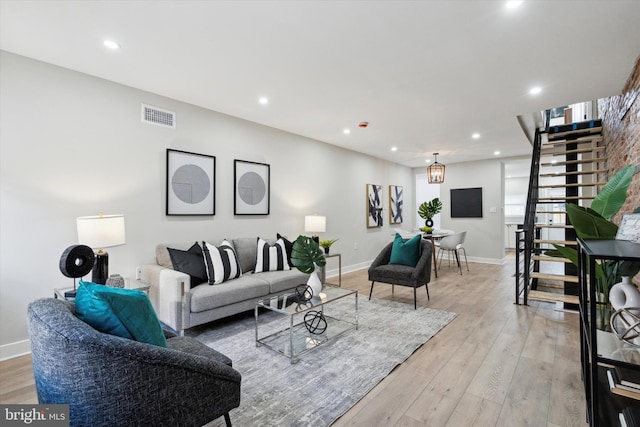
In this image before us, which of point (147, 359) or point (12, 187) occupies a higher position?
point (12, 187)

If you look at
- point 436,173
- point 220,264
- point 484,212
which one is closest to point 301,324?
point 220,264

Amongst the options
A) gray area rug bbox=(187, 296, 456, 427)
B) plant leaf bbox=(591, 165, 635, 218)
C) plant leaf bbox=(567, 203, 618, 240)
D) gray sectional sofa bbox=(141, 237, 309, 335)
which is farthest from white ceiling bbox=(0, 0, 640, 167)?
gray area rug bbox=(187, 296, 456, 427)

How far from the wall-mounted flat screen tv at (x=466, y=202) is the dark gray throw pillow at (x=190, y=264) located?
6.56 m

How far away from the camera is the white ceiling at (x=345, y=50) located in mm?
1982

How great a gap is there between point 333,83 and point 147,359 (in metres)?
2.80

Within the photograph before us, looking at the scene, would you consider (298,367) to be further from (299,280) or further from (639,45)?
(639,45)

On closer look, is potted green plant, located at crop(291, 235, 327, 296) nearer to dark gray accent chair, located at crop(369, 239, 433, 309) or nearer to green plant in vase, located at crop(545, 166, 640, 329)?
dark gray accent chair, located at crop(369, 239, 433, 309)

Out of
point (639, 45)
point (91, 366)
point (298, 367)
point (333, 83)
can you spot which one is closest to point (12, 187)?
point (91, 366)

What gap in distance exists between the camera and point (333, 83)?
3.06 m

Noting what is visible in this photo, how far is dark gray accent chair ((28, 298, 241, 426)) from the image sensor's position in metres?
1.05

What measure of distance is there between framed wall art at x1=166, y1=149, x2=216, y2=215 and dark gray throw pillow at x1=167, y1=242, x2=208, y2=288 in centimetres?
62

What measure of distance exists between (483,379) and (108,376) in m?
2.31

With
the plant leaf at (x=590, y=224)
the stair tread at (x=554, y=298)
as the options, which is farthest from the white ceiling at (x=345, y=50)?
the stair tread at (x=554, y=298)

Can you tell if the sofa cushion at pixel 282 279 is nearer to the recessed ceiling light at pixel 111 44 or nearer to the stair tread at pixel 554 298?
the recessed ceiling light at pixel 111 44
